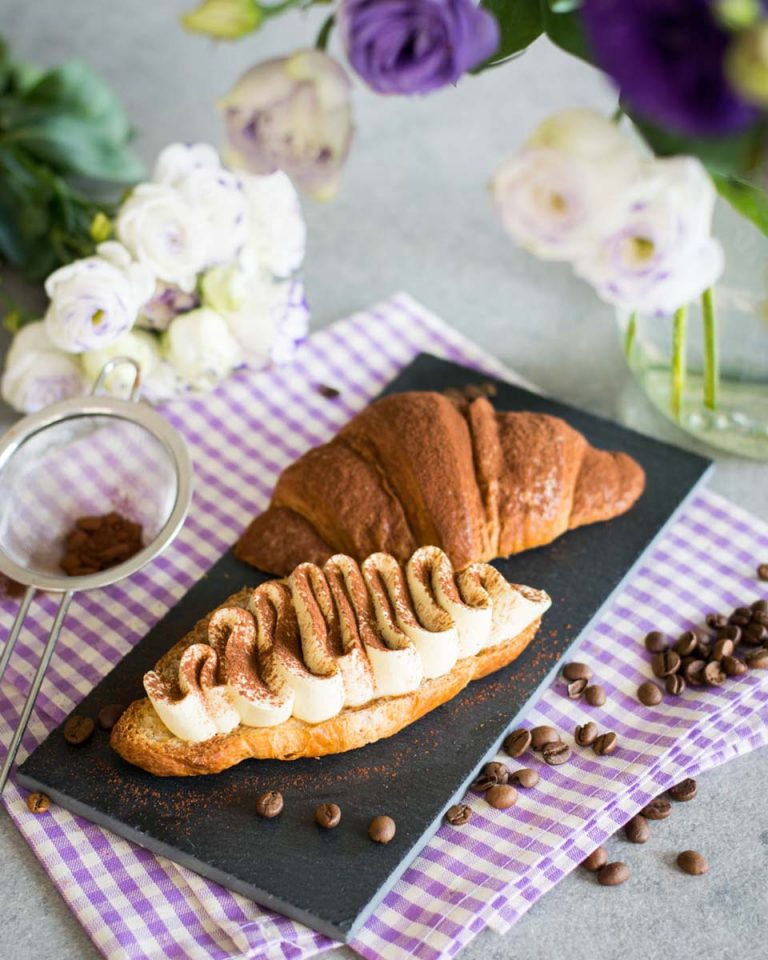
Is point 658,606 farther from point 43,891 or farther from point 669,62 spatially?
point 669,62

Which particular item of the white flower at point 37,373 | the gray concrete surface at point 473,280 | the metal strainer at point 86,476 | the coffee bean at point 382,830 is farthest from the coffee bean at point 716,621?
the white flower at point 37,373

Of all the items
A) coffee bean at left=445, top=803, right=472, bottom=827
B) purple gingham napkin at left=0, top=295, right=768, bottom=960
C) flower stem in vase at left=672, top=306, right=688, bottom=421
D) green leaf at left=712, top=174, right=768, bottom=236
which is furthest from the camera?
flower stem in vase at left=672, top=306, right=688, bottom=421

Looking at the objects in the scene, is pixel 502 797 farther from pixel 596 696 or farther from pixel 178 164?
pixel 178 164

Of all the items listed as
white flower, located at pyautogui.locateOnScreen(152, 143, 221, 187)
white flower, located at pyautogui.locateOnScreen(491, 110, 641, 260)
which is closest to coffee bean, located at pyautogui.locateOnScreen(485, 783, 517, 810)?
white flower, located at pyautogui.locateOnScreen(491, 110, 641, 260)

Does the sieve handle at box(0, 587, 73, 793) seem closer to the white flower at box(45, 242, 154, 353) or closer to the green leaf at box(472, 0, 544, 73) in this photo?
the white flower at box(45, 242, 154, 353)

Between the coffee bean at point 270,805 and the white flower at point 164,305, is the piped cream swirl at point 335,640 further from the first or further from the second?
the white flower at point 164,305
